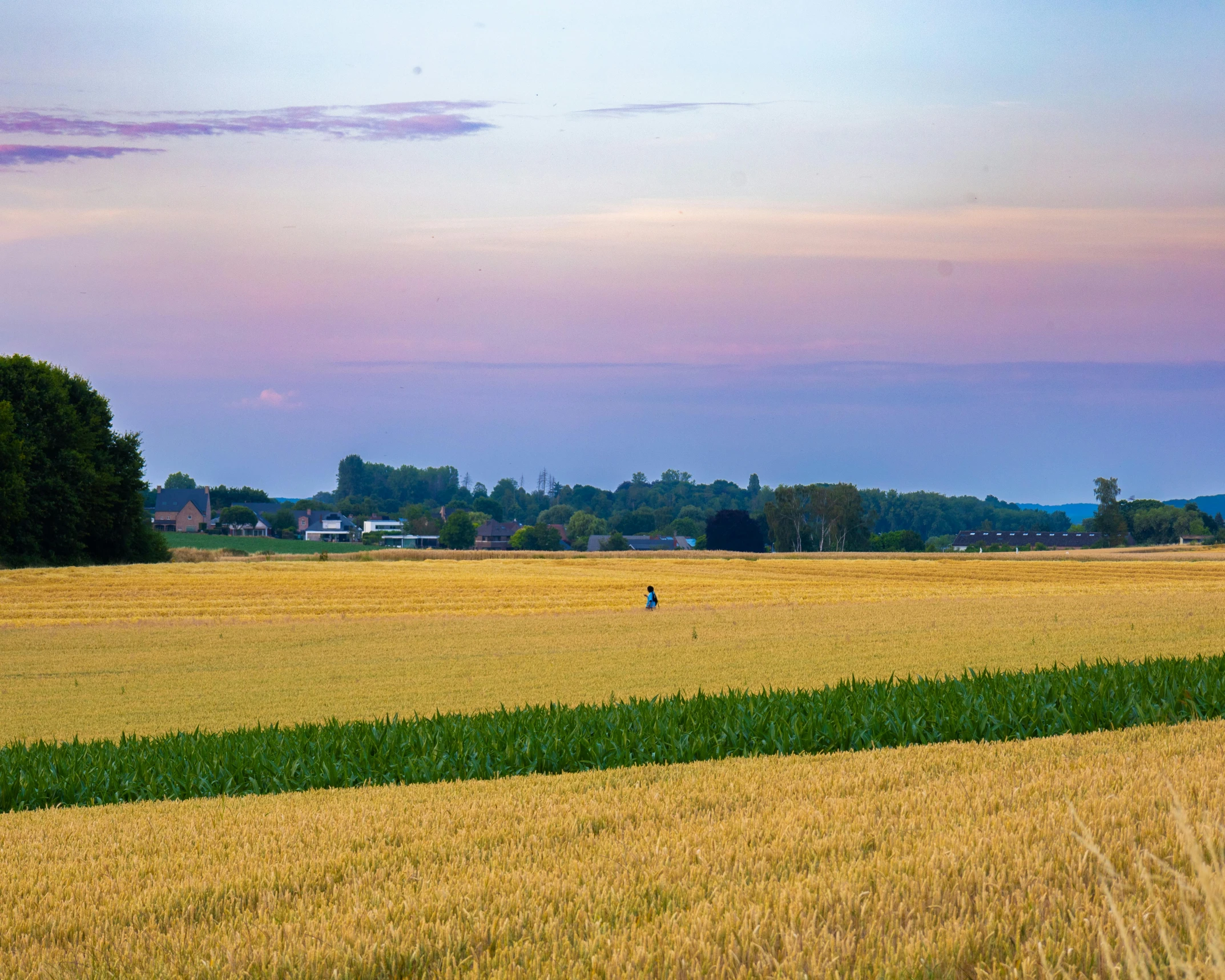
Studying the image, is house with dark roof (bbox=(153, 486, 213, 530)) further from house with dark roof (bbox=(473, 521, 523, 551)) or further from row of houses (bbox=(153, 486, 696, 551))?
house with dark roof (bbox=(473, 521, 523, 551))

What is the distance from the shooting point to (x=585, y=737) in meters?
10.1

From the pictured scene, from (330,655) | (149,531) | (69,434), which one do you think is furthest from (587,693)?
(149,531)

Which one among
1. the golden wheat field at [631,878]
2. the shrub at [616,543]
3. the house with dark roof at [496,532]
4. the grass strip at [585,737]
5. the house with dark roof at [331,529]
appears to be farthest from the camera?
the house with dark roof at [331,529]

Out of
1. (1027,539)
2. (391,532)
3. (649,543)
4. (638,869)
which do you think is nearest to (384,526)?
(391,532)

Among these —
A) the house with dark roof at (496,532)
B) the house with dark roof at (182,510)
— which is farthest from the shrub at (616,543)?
the house with dark roof at (182,510)

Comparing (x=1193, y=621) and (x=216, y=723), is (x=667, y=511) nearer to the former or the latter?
(x=1193, y=621)

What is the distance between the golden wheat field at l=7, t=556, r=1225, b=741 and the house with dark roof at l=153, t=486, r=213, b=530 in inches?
4833

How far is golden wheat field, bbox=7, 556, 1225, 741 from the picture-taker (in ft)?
60.9

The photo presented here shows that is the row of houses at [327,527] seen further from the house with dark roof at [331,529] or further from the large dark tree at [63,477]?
the large dark tree at [63,477]

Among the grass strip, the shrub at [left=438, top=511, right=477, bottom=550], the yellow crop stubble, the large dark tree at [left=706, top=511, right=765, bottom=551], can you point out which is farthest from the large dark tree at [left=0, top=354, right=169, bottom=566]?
the shrub at [left=438, top=511, right=477, bottom=550]

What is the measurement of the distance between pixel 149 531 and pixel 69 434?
32.8ft

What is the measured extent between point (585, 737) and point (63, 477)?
65.9 meters

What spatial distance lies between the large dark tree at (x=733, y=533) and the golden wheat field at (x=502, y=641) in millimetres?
67909

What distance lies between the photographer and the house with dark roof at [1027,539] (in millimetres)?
141337
